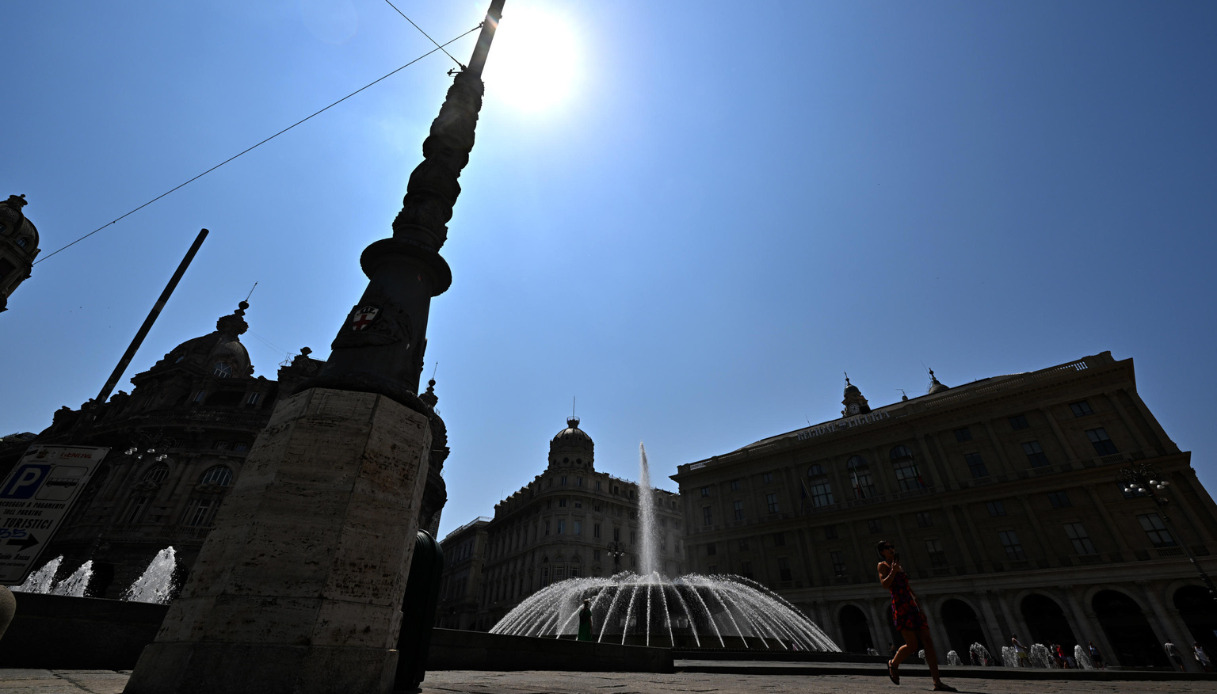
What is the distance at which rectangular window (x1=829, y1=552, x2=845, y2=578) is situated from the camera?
34.2m

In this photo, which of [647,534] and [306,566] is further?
[647,534]

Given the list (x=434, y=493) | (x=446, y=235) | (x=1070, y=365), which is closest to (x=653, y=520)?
(x=434, y=493)

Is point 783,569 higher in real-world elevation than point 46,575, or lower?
higher

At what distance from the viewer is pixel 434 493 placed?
38375 mm

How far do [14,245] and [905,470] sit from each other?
68874 millimetres

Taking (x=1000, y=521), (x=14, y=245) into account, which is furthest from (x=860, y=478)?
(x=14, y=245)

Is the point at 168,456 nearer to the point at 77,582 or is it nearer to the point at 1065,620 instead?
the point at 77,582

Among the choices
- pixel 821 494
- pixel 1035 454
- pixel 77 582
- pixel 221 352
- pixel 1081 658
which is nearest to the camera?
pixel 1081 658

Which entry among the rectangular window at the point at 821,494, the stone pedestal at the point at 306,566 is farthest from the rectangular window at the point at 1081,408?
the stone pedestal at the point at 306,566

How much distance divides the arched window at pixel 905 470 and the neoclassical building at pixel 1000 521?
0.09m

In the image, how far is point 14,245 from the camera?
1452 inches

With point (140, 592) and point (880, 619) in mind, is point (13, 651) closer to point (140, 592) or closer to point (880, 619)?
point (140, 592)

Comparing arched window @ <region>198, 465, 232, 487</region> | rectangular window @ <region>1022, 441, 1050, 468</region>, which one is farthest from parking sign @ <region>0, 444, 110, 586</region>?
rectangular window @ <region>1022, 441, 1050, 468</region>

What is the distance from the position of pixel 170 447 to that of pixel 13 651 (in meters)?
37.0
